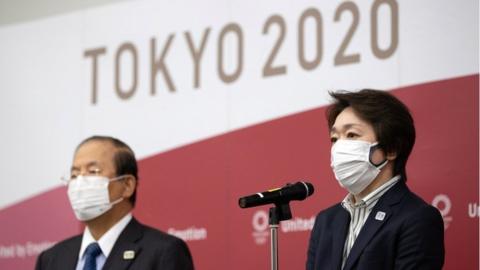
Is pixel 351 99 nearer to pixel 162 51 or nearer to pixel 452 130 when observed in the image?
pixel 452 130

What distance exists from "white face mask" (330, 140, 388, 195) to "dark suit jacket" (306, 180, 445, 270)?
0.34 feet

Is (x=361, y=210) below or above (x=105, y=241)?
above

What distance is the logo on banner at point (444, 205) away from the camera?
172 inches

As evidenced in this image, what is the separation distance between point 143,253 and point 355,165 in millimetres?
1215

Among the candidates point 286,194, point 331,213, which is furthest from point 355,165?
point 286,194

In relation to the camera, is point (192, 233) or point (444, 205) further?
point (192, 233)

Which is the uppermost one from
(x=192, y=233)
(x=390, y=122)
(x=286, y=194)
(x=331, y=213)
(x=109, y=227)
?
(x=390, y=122)

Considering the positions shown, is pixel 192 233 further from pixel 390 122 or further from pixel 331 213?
pixel 390 122

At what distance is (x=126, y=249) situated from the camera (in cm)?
451

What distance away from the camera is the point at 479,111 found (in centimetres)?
434

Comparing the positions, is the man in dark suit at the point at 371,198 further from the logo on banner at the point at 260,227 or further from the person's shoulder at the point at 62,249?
the person's shoulder at the point at 62,249

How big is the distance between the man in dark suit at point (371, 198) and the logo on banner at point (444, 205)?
23.1 inches

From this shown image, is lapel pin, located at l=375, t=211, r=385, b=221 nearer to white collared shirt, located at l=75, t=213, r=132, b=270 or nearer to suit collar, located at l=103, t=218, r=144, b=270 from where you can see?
suit collar, located at l=103, t=218, r=144, b=270

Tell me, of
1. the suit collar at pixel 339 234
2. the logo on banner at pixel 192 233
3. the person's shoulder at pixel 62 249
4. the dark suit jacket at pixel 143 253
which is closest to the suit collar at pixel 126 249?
the dark suit jacket at pixel 143 253
